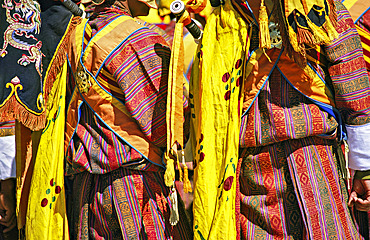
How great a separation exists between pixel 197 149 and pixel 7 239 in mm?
1545

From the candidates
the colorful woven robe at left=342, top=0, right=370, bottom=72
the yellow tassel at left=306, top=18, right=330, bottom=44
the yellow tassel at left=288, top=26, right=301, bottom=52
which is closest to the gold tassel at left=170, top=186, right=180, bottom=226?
the yellow tassel at left=288, top=26, right=301, bottom=52

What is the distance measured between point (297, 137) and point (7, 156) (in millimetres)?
1766

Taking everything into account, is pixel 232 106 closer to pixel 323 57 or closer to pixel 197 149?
pixel 197 149

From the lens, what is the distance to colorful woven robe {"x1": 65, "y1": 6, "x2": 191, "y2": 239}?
9.61ft

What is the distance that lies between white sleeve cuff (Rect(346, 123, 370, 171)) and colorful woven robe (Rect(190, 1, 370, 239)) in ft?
0.14

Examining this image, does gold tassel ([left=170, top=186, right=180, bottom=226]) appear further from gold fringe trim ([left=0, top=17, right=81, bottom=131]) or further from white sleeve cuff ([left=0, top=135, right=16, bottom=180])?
white sleeve cuff ([left=0, top=135, right=16, bottom=180])

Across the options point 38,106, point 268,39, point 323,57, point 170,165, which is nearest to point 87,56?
point 38,106

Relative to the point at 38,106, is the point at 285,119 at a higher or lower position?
lower

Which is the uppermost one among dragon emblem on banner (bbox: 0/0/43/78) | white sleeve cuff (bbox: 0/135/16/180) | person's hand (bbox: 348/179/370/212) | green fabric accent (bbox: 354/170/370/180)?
dragon emblem on banner (bbox: 0/0/43/78)

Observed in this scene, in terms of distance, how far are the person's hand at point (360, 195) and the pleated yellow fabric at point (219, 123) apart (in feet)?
2.16

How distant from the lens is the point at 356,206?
8.98ft

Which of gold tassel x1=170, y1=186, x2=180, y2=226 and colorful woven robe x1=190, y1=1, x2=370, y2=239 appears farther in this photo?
gold tassel x1=170, y1=186, x2=180, y2=226

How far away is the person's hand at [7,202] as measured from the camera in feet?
10.6

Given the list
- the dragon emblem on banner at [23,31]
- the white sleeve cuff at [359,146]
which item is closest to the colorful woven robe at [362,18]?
the white sleeve cuff at [359,146]
